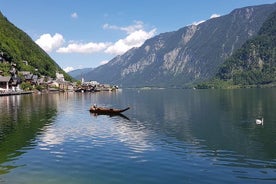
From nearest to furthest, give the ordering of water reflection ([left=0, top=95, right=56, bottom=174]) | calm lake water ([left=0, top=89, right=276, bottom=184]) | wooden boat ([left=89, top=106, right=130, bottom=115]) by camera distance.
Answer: calm lake water ([left=0, top=89, right=276, bottom=184]) → water reflection ([left=0, top=95, right=56, bottom=174]) → wooden boat ([left=89, top=106, right=130, bottom=115])

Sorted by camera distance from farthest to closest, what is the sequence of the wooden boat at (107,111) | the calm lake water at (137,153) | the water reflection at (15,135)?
the wooden boat at (107,111) → the water reflection at (15,135) → the calm lake water at (137,153)

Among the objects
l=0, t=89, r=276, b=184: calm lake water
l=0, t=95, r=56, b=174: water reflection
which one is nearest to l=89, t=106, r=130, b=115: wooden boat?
l=0, t=95, r=56, b=174: water reflection

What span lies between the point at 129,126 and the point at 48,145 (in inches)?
911

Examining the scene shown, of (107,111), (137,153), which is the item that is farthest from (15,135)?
(107,111)

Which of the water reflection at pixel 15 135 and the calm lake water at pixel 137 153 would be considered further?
the water reflection at pixel 15 135

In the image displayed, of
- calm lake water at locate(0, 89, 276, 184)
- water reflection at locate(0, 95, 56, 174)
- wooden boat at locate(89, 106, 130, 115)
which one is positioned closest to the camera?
calm lake water at locate(0, 89, 276, 184)

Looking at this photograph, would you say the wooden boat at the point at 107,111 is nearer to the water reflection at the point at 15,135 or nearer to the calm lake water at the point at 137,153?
the water reflection at the point at 15,135

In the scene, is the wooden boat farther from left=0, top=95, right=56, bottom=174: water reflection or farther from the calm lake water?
the calm lake water

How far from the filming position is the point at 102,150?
4600cm

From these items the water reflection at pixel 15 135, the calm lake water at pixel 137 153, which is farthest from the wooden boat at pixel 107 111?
the calm lake water at pixel 137 153

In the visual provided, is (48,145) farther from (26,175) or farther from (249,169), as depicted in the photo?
(249,169)

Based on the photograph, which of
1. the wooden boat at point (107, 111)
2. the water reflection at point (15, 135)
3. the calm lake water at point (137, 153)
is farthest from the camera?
the wooden boat at point (107, 111)

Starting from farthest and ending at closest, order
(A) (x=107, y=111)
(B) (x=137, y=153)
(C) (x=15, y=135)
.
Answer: (A) (x=107, y=111) → (C) (x=15, y=135) → (B) (x=137, y=153)

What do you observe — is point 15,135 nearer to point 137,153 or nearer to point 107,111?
point 137,153
